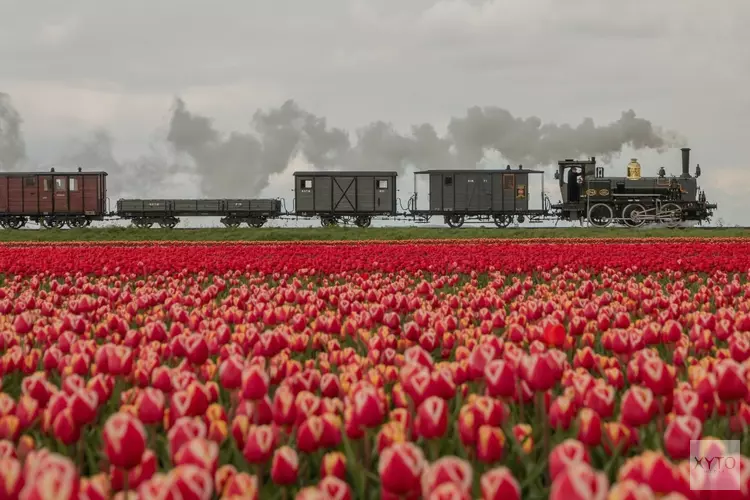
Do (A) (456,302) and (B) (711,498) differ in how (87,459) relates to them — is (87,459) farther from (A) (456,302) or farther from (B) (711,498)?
(A) (456,302)

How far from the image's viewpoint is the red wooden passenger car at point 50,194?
45.1m

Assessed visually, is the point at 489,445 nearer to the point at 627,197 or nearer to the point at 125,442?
the point at 125,442

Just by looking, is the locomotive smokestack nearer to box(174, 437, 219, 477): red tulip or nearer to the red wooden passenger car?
the red wooden passenger car

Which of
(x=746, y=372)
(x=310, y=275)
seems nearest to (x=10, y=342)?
(x=746, y=372)

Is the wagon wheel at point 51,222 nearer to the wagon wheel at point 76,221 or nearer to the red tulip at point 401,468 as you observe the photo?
the wagon wheel at point 76,221

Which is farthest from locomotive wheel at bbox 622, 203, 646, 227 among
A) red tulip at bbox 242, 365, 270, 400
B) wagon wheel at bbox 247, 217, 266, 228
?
red tulip at bbox 242, 365, 270, 400

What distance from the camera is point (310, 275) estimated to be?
40.8ft

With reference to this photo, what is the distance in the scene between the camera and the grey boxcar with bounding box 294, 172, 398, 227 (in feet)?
144

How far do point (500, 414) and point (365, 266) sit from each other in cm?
1021

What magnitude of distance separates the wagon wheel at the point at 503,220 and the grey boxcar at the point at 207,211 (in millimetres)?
11711

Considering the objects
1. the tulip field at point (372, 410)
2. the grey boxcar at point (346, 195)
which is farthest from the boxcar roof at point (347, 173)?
the tulip field at point (372, 410)

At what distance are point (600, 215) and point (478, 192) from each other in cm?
649

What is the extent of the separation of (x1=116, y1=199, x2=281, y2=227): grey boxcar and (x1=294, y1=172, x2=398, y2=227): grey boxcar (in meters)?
1.61

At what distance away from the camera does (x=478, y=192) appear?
42.9 m
